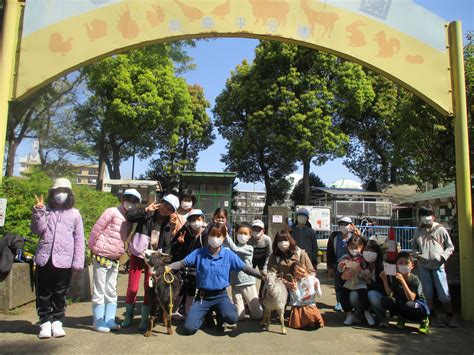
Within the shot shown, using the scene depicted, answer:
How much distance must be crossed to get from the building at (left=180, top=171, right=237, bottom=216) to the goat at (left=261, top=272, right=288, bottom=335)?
1530 cm

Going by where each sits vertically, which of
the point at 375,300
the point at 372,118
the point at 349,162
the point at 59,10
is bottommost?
the point at 375,300

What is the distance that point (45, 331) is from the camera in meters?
4.86

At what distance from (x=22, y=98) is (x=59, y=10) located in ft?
4.80

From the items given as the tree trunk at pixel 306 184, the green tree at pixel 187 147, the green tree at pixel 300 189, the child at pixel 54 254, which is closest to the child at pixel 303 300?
the child at pixel 54 254

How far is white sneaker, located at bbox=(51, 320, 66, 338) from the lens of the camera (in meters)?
4.92

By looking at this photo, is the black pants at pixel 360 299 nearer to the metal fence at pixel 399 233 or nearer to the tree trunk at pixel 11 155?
the metal fence at pixel 399 233

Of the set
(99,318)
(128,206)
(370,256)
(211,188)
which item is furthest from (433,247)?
(211,188)

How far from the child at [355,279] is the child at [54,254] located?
3.78 m

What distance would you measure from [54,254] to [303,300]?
333 centimetres

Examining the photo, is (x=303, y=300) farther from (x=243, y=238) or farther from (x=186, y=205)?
(x=186, y=205)

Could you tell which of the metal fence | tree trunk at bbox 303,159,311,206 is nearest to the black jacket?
the metal fence

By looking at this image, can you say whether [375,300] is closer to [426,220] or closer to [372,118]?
[426,220]

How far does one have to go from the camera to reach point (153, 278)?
521 centimetres

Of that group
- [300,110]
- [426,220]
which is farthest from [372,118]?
[426,220]
